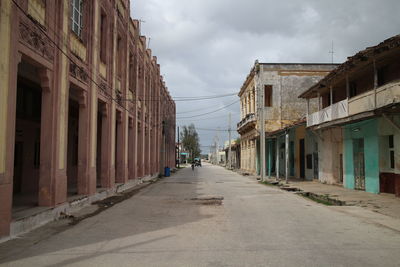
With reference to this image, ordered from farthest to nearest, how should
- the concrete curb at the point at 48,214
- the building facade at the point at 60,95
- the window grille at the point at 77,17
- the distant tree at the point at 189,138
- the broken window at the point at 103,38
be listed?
the distant tree at the point at 189,138
the broken window at the point at 103,38
the window grille at the point at 77,17
the concrete curb at the point at 48,214
the building facade at the point at 60,95

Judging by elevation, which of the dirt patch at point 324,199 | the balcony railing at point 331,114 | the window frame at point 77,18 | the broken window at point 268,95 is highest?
the broken window at point 268,95

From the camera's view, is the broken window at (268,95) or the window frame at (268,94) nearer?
the window frame at (268,94)

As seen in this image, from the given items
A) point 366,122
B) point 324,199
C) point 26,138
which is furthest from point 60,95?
point 366,122

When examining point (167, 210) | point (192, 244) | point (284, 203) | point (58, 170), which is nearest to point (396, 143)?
point (284, 203)

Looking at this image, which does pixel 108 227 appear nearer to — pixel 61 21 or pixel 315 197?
pixel 61 21

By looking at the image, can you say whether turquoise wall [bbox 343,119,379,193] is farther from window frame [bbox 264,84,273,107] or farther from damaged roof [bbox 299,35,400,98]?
window frame [bbox 264,84,273,107]

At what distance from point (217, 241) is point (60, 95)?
6.62m

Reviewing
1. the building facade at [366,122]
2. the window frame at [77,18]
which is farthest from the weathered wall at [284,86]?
the window frame at [77,18]

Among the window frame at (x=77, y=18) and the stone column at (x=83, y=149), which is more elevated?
the window frame at (x=77, y=18)

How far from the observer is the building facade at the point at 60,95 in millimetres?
7914

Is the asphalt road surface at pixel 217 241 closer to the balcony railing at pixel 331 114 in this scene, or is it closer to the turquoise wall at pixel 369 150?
the turquoise wall at pixel 369 150

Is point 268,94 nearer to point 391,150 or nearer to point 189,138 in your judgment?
point 391,150

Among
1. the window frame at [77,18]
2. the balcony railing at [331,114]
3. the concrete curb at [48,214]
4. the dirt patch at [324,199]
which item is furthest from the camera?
the balcony railing at [331,114]

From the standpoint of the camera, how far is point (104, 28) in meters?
16.9
